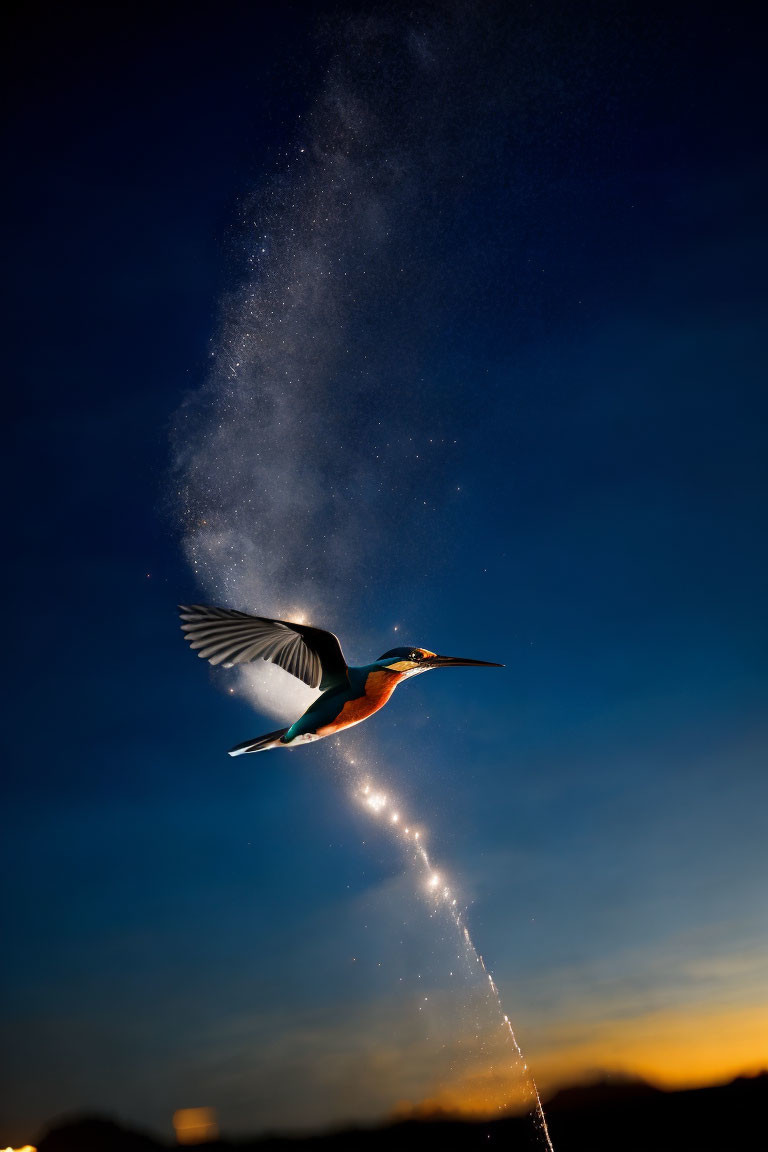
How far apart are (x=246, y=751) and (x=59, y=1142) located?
19.1 metres

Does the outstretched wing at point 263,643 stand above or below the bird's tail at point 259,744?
above

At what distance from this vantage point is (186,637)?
9422 millimetres

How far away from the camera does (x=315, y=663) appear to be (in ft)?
33.0

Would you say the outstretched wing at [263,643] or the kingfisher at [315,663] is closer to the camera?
the kingfisher at [315,663]

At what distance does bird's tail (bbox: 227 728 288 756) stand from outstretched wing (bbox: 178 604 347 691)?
2.75 ft

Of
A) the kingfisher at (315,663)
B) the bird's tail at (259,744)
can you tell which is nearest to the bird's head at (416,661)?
the kingfisher at (315,663)

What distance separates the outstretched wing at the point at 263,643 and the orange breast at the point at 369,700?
581 mm

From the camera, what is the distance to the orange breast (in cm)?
898

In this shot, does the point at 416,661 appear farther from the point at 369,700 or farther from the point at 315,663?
the point at 315,663

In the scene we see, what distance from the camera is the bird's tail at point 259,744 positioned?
931cm

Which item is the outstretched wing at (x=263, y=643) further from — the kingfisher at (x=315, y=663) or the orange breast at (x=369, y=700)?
the orange breast at (x=369, y=700)

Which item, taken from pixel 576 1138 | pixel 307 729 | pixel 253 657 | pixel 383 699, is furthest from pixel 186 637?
pixel 576 1138

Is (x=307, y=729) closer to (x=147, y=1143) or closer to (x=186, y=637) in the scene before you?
(x=186, y=637)

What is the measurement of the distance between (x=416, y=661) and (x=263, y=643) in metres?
2.32
